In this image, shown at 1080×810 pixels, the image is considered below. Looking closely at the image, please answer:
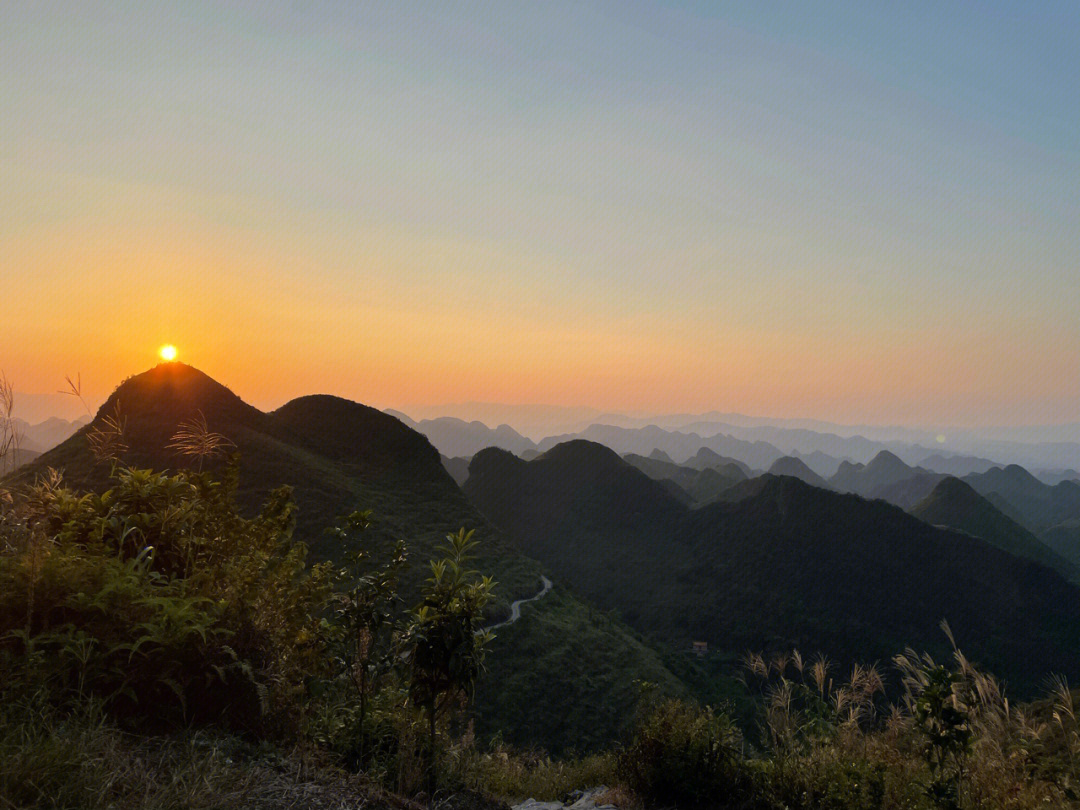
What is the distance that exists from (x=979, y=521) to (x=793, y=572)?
5515 centimetres

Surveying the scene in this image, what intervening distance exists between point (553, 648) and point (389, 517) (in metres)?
17.3

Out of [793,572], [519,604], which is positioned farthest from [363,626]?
[793,572]

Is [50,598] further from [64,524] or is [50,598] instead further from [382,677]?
[382,677]

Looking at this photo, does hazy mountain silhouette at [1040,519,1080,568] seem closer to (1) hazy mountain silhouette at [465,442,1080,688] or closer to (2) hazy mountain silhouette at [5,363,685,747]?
(1) hazy mountain silhouette at [465,442,1080,688]

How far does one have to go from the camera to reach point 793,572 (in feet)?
227

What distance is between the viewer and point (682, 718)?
327 inches

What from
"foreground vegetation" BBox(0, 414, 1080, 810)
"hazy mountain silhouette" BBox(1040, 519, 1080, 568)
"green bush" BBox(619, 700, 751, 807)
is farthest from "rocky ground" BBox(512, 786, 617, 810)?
"hazy mountain silhouette" BBox(1040, 519, 1080, 568)

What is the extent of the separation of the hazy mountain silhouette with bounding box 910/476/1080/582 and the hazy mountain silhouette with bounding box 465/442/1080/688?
25978 millimetres

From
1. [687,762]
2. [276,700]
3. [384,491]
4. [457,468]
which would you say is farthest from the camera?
[457,468]

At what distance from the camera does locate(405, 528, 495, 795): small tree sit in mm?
6227

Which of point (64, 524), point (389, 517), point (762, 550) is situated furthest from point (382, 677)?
point (762, 550)

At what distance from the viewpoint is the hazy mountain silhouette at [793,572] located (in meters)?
59.6

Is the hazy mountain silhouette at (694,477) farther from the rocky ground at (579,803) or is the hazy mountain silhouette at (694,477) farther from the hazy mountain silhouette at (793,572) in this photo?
the rocky ground at (579,803)

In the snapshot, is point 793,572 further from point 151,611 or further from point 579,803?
point 151,611
